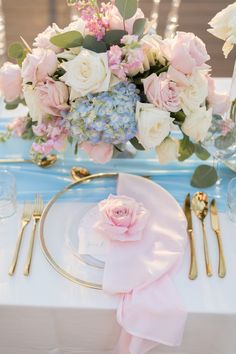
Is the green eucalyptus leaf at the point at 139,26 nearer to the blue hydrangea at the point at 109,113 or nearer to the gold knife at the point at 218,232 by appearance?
the blue hydrangea at the point at 109,113

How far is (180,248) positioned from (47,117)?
1.35ft

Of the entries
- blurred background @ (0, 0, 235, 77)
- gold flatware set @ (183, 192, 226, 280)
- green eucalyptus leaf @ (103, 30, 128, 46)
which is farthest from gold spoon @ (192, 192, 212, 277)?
blurred background @ (0, 0, 235, 77)

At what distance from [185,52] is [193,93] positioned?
88mm

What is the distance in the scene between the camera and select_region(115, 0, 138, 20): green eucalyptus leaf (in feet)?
2.60

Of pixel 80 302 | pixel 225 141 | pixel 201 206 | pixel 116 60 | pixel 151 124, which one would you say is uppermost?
pixel 116 60

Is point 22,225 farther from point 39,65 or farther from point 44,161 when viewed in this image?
point 39,65

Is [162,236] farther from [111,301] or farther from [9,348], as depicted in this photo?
[9,348]

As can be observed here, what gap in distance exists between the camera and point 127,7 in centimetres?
80

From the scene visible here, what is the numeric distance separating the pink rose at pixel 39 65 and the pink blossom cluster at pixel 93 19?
9 centimetres

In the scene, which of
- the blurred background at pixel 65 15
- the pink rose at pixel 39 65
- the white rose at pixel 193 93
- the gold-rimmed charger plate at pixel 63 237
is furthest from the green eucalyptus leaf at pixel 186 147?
the blurred background at pixel 65 15

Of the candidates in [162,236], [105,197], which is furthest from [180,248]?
[105,197]

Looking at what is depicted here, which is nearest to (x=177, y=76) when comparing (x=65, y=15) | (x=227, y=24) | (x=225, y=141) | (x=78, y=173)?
(x=227, y=24)

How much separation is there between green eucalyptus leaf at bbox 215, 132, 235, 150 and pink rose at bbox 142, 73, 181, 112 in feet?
0.93

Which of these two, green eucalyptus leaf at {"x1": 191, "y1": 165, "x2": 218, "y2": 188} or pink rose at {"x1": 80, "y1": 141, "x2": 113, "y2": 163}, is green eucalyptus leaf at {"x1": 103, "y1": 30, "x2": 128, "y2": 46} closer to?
pink rose at {"x1": 80, "y1": 141, "x2": 113, "y2": 163}
